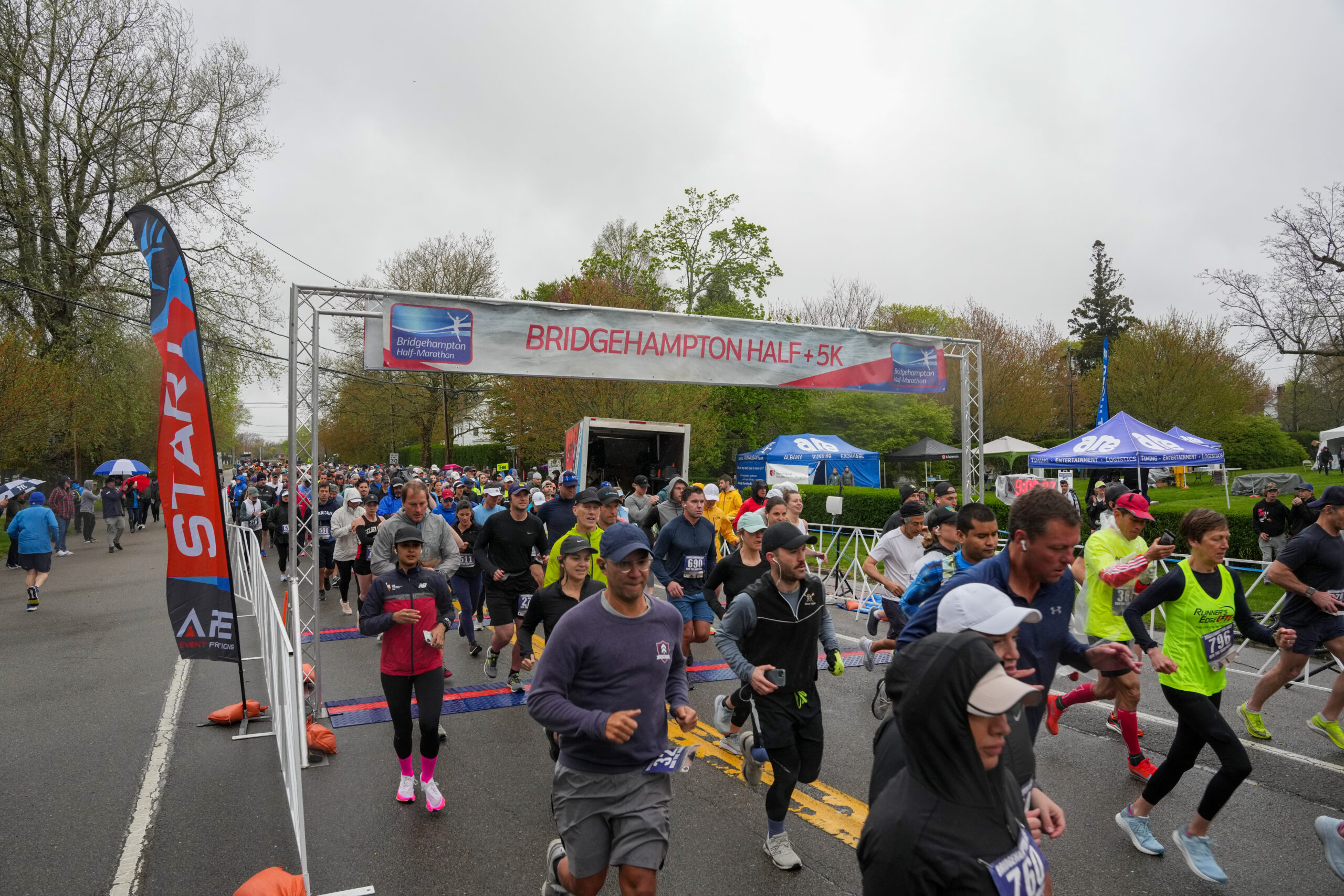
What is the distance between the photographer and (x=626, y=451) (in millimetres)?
21875

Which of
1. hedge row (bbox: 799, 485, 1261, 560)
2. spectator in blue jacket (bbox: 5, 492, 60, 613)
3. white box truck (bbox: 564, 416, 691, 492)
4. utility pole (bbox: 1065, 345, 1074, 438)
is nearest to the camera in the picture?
spectator in blue jacket (bbox: 5, 492, 60, 613)

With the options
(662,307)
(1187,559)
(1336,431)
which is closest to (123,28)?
(662,307)

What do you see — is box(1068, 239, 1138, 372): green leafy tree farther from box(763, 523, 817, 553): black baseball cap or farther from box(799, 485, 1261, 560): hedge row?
box(763, 523, 817, 553): black baseball cap

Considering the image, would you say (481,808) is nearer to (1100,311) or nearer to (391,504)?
(391,504)

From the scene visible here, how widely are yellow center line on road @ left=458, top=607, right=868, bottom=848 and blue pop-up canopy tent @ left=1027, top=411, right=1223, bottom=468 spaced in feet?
46.6

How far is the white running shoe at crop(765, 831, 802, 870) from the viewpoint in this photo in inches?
162

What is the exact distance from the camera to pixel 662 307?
39531mm

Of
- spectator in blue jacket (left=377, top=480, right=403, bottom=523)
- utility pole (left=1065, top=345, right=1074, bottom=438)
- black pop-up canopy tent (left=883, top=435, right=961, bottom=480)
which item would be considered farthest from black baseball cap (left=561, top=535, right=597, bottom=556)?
utility pole (left=1065, top=345, right=1074, bottom=438)

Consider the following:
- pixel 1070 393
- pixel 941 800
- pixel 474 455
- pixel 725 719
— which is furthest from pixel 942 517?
pixel 474 455

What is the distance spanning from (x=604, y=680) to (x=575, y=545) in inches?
88.4

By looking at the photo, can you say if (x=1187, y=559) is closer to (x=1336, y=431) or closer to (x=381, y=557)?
(x=381, y=557)

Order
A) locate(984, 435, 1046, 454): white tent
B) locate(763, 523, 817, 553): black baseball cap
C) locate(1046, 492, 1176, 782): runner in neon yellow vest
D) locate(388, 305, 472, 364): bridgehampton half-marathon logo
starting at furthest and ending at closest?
locate(984, 435, 1046, 454): white tent, locate(388, 305, 472, 364): bridgehampton half-marathon logo, locate(1046, 492, 1176, 782): runner in neon yellow vest, locate(763, 523, 817, 553): black baseball cap

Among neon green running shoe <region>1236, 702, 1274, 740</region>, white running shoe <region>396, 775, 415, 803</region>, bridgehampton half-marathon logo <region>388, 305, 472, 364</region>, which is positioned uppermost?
bridgehampton half-marathon logo <region>388, 305, 472, 364</region>

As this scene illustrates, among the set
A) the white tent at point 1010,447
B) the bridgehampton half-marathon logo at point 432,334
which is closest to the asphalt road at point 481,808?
the bridgehampton half-marathon logo at point 432,334
